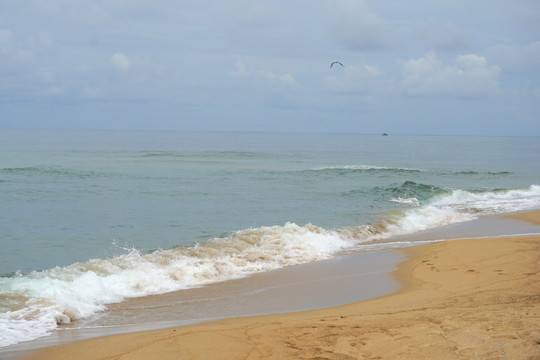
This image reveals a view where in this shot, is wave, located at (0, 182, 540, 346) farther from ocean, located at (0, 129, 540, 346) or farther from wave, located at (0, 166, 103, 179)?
wave, located at (0, 166, 103, 179)

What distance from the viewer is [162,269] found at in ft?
34.6

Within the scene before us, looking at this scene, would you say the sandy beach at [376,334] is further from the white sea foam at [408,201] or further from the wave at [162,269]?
the white sea foam at [408,201]

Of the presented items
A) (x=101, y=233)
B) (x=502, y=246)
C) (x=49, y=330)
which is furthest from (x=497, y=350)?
(x=101, y=233)

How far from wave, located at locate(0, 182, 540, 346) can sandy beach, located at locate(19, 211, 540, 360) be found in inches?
66.3

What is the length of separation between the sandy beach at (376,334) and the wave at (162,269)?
168 centimetres

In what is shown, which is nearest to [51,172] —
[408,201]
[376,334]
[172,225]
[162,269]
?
[172,225]

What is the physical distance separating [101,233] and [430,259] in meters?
8.81

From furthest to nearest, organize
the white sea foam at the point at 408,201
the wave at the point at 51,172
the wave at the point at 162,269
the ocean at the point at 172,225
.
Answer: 1. the wave at the point at 51,172
2. the white sea foam at the point at 408,201
3. the ocean at the point at 172,225
4. the wave at the point at 162,269

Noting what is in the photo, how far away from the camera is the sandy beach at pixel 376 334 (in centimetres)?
540

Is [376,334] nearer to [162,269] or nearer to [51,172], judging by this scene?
[162,269]

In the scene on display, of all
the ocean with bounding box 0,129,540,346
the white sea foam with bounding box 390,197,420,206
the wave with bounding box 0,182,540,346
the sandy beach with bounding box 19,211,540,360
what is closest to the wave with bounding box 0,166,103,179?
the ocean with bounding box 0,129,540,346

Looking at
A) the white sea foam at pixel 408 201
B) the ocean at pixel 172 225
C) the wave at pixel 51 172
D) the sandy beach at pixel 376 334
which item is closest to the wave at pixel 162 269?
the ocean at pixel 172 225

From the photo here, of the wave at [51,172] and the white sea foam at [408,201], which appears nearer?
the white sea foam at [408,201]

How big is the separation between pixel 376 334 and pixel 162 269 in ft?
18.7
